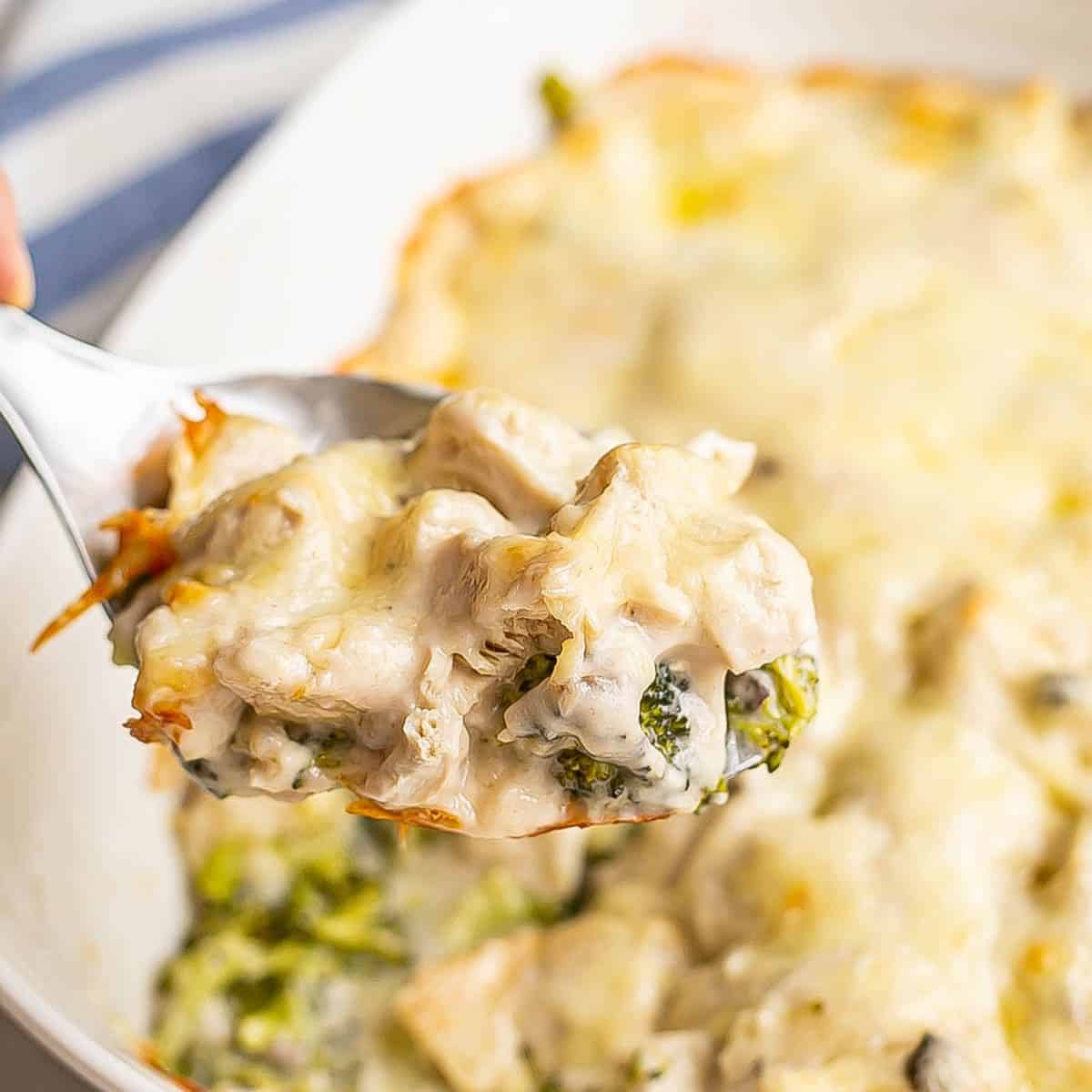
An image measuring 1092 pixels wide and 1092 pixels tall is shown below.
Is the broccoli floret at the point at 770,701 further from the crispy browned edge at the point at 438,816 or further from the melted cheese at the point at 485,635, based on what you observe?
the crispy browned edge at the point at 438,816

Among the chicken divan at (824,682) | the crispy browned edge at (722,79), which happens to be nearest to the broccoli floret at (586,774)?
the chicken divan at (824,682)

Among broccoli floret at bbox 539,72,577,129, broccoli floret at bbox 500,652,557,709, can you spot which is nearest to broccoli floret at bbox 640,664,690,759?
broccoli floret at bbox 500,652,557,709

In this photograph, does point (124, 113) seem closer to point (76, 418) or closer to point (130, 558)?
point (76, 418)

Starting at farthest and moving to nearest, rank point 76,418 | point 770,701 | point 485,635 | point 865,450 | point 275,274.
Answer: point 275,274 < point 865,450 < point 76,418 < point 770,701 < point 485,635

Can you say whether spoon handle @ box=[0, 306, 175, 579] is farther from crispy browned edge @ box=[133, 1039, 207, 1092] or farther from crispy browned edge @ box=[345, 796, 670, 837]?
crispy browned edge @ box=[133, 1039, 207, 1092]

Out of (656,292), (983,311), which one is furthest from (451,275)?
(983,311)

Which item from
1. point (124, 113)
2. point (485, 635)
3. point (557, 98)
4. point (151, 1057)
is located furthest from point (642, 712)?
point (124, 113)
